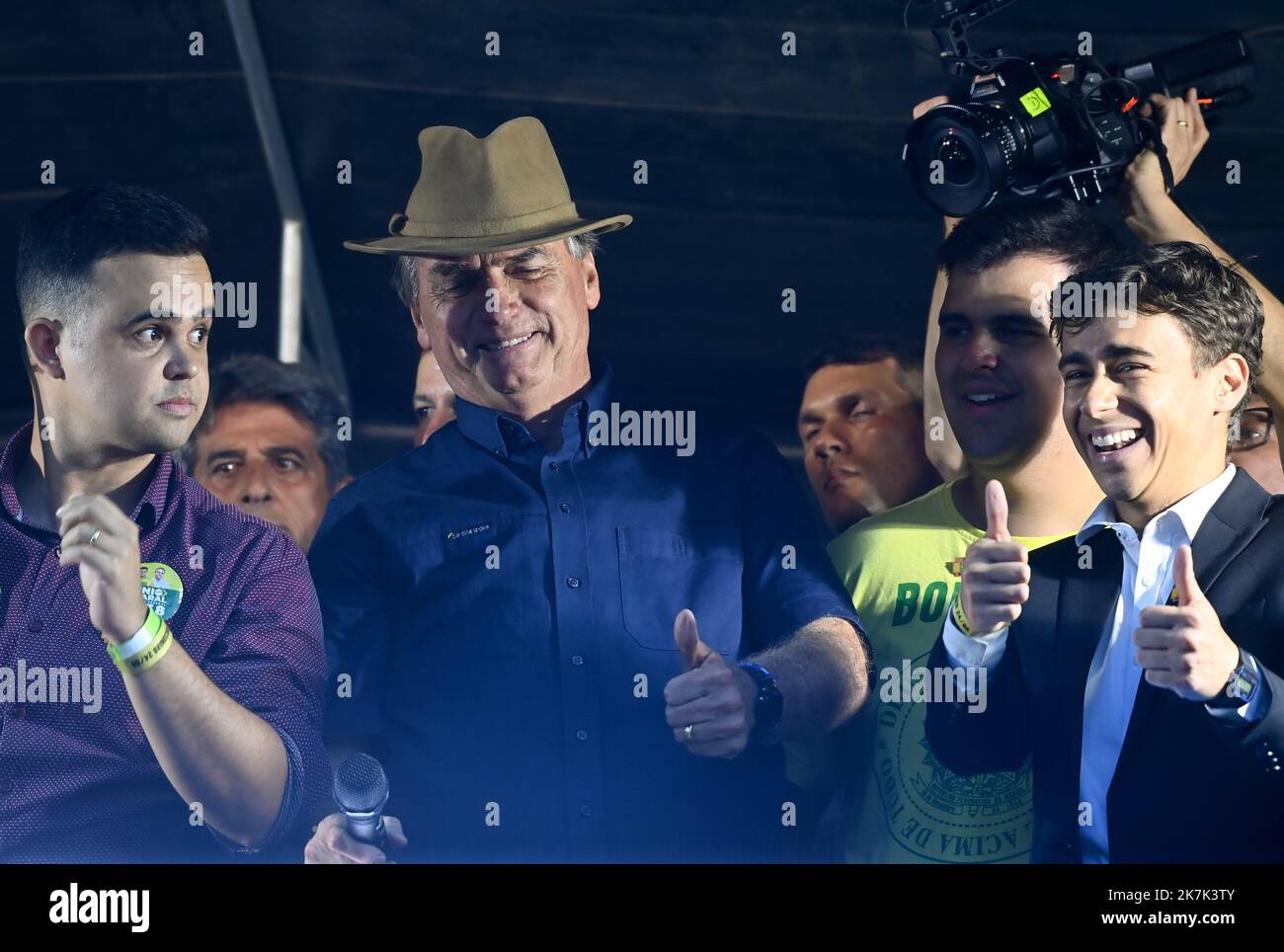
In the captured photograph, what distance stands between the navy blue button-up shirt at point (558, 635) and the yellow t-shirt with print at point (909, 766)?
0.35ft

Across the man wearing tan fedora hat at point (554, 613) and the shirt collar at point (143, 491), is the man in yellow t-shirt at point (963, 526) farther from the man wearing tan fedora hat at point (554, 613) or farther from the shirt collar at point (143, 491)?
the shirt collar at point (143, 491)

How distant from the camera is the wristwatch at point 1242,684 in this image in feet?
12.9

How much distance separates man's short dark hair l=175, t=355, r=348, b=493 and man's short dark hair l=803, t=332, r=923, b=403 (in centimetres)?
107

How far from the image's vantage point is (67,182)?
4707 mm

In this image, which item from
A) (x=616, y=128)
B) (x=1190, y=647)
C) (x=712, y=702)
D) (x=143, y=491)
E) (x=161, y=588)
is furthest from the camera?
(x=616, y=128)

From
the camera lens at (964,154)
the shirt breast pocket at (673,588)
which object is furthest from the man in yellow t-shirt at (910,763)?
the camera lens at (964,154)

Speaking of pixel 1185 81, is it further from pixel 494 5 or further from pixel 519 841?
pixel 519 841

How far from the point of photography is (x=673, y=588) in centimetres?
435

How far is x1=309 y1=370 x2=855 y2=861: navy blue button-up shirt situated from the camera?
4.30 m

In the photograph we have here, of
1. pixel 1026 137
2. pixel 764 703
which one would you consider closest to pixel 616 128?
pixel 1026 137

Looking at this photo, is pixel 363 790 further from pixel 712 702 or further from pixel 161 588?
pixel 712 702

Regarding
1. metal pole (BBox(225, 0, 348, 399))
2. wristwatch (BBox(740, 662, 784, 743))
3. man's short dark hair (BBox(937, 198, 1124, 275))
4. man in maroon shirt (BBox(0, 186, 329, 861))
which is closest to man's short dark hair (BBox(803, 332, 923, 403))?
man's short dark hair (BBox(937, 198, 1124, 275))

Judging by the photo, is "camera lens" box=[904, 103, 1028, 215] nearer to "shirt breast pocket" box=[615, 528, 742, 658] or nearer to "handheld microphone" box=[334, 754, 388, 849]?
"shirt breast pocket" box=[615, 528, 742, 658]

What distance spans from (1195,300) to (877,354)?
71 centimetres
